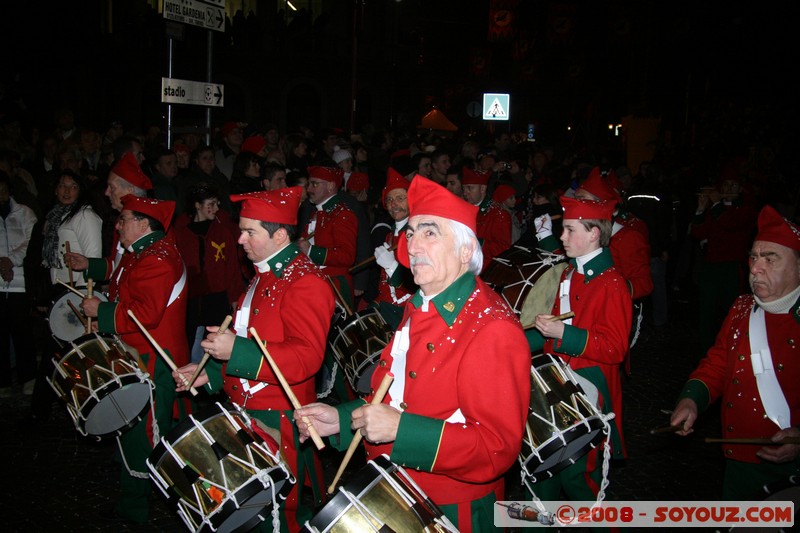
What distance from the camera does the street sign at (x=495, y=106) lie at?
25.2 metres

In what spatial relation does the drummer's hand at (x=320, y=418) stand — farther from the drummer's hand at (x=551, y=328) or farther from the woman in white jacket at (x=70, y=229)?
the woman in white jacket at (x=70, y=229)

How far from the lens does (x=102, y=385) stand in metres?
4.43

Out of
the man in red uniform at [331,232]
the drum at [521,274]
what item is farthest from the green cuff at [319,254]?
the drum at [521,274]

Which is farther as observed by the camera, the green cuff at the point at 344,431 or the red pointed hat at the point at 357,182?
the red pointed hat at the point at 357,182

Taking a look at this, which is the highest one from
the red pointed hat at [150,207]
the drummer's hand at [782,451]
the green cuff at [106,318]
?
the red pointed hat at [150,207]

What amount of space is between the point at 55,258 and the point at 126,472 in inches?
111

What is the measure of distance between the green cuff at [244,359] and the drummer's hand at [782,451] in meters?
2.52

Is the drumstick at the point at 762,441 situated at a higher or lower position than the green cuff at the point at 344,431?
lower

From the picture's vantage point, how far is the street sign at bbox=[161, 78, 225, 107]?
335 inches

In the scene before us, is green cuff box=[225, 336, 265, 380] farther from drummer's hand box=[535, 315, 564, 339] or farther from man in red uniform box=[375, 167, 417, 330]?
man in red uniform box=[375, 167, 417, 330]

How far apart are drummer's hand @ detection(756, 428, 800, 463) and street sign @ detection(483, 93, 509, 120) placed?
22451mm

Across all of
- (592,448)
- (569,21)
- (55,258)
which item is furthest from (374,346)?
(569,21)

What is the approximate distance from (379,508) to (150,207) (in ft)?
10.3

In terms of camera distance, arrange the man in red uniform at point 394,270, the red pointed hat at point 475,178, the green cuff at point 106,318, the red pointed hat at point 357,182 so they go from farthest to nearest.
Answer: the red pointed hat at point 357,182
the red pointed hat at point 475,178
the man in red uniform at point 394,270
the green cuff at point 106,318
